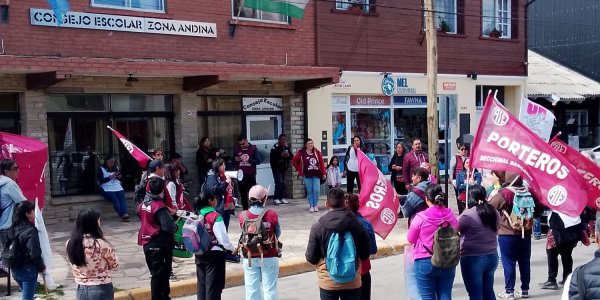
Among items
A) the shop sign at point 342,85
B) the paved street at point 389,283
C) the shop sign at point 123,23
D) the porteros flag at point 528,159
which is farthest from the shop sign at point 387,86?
the porteros flag at point 528,159

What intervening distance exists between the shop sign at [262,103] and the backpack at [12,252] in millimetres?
9327

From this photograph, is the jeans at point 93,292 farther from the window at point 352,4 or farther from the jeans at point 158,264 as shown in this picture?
the window at point 352,4

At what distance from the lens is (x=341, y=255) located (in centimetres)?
598

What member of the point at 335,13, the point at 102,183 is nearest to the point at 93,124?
the point at 102,183

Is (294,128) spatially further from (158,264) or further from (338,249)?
(338,249)

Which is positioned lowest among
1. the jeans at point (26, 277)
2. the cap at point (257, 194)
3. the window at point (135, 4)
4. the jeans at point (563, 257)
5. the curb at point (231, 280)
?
the curb at point (231, 280)

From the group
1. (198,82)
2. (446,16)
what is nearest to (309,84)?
(198,82)

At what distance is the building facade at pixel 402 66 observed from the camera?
57.3ft

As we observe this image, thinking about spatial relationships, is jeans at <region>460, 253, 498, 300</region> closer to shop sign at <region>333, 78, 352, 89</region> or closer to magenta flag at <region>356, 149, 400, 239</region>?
magenta flag at <region>356, 149, 400, 239</region>

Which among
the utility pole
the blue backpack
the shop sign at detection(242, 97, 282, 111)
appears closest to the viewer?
the blue backpack

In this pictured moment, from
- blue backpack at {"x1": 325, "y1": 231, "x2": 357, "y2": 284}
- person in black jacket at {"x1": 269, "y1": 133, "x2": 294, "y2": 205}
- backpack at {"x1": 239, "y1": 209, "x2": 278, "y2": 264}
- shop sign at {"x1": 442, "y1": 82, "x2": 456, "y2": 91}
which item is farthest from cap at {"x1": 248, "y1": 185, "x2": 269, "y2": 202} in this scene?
shop sign at {"x1": 442, "y1": 82, "x2": 456, "y2": 91}

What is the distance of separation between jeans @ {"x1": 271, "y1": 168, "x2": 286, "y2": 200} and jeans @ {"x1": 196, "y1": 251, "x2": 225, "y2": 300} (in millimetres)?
8500

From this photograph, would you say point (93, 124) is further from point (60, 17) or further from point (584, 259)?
point (584, 259)

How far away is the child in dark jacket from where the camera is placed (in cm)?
727
